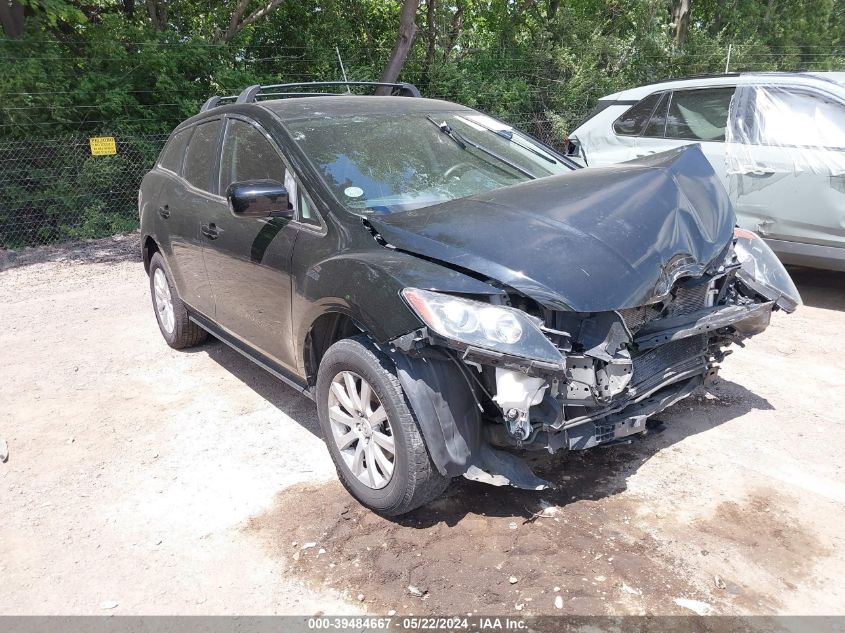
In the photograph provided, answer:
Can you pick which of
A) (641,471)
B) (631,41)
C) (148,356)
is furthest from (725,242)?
(631,41)

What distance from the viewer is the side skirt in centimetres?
385

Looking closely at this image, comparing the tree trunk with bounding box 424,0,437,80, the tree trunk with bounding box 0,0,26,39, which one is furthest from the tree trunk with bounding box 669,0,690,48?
the tree trunk with bounding box 0,0,26,39

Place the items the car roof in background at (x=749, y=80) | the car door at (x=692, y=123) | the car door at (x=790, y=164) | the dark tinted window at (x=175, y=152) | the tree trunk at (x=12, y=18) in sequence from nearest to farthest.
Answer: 1. the dark tinted window at (x=175, y=152)
2. the car door at (x=790, y=164)
3. the car roof in background at (x=749, y=80)
4. the car door at (x=692, y=123)
5. the tree trunk at (x=12, y=18)

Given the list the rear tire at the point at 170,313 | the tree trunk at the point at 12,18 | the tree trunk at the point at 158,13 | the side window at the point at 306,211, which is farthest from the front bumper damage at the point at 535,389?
the tree trunk at the point at 158,13

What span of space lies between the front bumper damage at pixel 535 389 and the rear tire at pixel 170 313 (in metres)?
2.91

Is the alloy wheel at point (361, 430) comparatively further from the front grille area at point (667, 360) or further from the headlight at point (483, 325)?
the front grille area at point (667, 360)

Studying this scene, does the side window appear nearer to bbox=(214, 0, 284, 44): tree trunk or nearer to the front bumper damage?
the front bumper damage

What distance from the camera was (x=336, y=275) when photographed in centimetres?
328

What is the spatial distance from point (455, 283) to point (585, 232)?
26.1 inches

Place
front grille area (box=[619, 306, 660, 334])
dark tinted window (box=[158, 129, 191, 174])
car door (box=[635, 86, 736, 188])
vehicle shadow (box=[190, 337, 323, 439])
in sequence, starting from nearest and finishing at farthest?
front grille area (box=[619, 306, 660, 334]), vehicle shadow (box=[190, 337, 323, 439]), dark tinted window (box=[158, 129, 191, 174]), car door (box=[635, 86, 736, 188])

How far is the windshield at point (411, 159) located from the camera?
371cm

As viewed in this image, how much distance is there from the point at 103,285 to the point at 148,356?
2690 mm

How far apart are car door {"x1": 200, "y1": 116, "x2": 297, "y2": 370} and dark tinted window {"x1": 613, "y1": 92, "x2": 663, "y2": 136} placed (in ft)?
14.4

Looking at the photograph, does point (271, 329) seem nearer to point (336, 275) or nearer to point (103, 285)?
point (336, 275)
